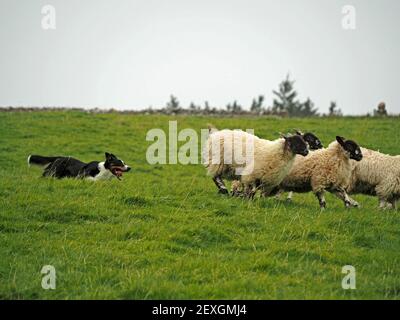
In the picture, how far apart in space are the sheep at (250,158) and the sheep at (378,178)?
2149 mm

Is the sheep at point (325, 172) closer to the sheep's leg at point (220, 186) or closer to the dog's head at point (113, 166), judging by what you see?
the sheep's leg at point (220, 186)

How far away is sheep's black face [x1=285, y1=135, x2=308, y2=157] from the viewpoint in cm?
1430

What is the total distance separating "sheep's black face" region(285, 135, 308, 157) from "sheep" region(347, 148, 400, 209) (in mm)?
1986

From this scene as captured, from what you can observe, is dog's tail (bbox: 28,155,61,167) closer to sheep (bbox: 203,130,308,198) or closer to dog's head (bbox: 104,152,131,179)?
dog's head (bbox: 104,152,131,179)

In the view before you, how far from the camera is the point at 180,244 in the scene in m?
10.1

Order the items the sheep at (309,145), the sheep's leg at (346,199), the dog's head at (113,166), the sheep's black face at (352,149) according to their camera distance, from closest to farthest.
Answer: the sheep's leg at (346,199) < the sheep's black face at (352,149) < the sheep at (309,145) < the dog's head at (113,166)

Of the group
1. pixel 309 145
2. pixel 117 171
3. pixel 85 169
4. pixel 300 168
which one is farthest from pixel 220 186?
pixel 85 169

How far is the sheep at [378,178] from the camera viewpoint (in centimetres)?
1534

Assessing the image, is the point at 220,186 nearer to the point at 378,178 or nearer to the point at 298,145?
the point at 298,145

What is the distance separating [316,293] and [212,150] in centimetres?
785

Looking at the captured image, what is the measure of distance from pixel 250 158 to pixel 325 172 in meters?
1.86

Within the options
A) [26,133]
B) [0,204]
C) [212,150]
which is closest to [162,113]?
[26,133]

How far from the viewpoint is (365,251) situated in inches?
396

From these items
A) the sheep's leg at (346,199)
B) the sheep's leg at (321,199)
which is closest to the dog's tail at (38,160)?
the sheep's leg at (321,199)
